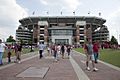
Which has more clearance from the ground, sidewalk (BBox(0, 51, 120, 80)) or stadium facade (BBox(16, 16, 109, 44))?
stadium facade (BBox(16, 16, 109, 44))

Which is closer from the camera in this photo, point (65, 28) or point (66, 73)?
point (66, 73)

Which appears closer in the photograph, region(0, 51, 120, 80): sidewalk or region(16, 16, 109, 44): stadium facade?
region(0, 51, 120, 80): sidewalk

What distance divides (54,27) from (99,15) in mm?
31768

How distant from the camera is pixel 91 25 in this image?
187m

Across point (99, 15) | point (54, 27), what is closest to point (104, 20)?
point (99, 15)

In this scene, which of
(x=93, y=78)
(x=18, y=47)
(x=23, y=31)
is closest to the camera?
(x=93, y=78)

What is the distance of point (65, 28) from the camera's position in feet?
600

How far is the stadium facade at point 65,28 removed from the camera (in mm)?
Answer: 181625

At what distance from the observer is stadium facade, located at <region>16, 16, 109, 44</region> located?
181625 mm

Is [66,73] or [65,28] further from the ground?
[65,28]

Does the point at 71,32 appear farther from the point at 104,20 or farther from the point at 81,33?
the point at 104,20

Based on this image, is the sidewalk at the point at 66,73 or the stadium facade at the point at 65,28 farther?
the stadium facade at the point at 65,28

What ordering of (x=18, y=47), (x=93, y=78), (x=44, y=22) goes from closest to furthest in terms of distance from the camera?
(x=93, y=78) → (x=18, y=47) → (x=44, y=22)

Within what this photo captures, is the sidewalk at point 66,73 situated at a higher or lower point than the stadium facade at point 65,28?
lower
